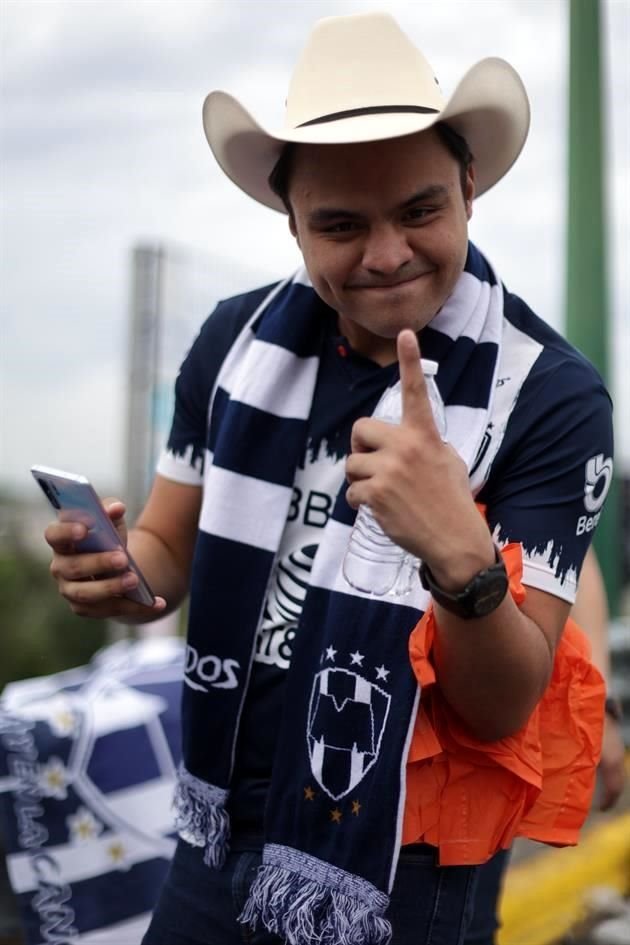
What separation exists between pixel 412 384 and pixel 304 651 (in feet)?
2.33

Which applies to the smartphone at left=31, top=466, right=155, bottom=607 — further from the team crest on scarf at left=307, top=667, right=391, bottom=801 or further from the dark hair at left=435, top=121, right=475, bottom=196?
the dark hair at left=435, top=121, right=475, bottom=196

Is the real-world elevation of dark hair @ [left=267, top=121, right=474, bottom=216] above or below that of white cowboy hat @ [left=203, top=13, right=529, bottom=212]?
below

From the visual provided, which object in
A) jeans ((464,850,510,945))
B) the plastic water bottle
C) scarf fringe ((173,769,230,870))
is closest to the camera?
the plastic water bottle

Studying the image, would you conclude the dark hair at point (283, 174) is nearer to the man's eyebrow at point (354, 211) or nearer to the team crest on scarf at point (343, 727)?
the man's eyebrow at point (354, 211)

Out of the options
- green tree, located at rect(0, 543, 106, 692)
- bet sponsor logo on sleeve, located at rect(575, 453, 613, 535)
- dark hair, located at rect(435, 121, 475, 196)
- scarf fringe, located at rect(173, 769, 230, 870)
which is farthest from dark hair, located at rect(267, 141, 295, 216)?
green tree, located at rect(0, 543, 106, 692)

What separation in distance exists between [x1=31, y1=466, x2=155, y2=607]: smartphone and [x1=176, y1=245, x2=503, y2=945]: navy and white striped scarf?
18 centimetres

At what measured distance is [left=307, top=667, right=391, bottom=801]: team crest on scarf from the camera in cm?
223

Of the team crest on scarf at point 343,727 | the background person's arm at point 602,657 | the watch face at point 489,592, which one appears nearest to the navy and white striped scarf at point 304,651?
the team crest on scarf at point 343,727

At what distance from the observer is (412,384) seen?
1.82 m

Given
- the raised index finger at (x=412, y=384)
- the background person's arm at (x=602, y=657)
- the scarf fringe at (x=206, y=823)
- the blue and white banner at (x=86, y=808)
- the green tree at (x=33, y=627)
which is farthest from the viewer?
the green tree at (x=33, y=627)

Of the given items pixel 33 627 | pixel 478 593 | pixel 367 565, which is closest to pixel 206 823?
pixel 367 565

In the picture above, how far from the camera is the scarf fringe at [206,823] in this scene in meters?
2.50

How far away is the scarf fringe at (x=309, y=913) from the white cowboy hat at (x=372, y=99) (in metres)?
1.33

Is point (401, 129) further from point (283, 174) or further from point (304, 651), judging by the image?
point (304, 651)
